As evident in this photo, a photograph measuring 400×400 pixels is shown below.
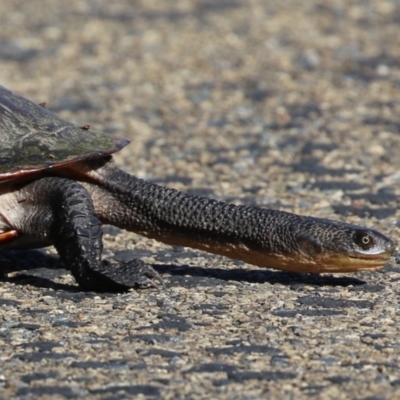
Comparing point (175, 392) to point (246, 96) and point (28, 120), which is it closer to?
point (28, 120)

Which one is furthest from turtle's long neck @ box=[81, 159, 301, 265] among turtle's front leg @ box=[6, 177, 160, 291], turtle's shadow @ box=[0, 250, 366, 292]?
turtle's front leg @ box=[6, 177, 160, 291]

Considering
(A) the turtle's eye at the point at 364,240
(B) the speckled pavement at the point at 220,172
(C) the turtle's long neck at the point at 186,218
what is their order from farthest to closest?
(C) the turtle's long neck at the point at 186,218, (A) the turtle's eye at the point at 364,240, (B) the speckled pavement at the point at 220,172

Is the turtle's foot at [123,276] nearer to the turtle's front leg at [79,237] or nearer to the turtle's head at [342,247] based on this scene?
the turtle's front leg at [79,237]

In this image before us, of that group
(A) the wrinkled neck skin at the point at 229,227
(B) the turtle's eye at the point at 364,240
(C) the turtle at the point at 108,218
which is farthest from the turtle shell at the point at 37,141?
(B) the turtle's eye at the point at 364,240

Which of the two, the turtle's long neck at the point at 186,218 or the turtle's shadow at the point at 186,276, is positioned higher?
the turtle's long neck at the point at 186,218

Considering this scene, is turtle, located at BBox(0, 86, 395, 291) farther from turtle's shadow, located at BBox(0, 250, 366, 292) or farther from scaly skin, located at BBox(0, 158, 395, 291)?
turtle's shadow, located at BBox(0, 250, 366, 292)

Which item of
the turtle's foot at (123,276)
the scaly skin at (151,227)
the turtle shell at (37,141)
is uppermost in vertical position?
the turtle shell at (37,141)

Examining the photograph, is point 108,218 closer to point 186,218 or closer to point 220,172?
point 186,218
